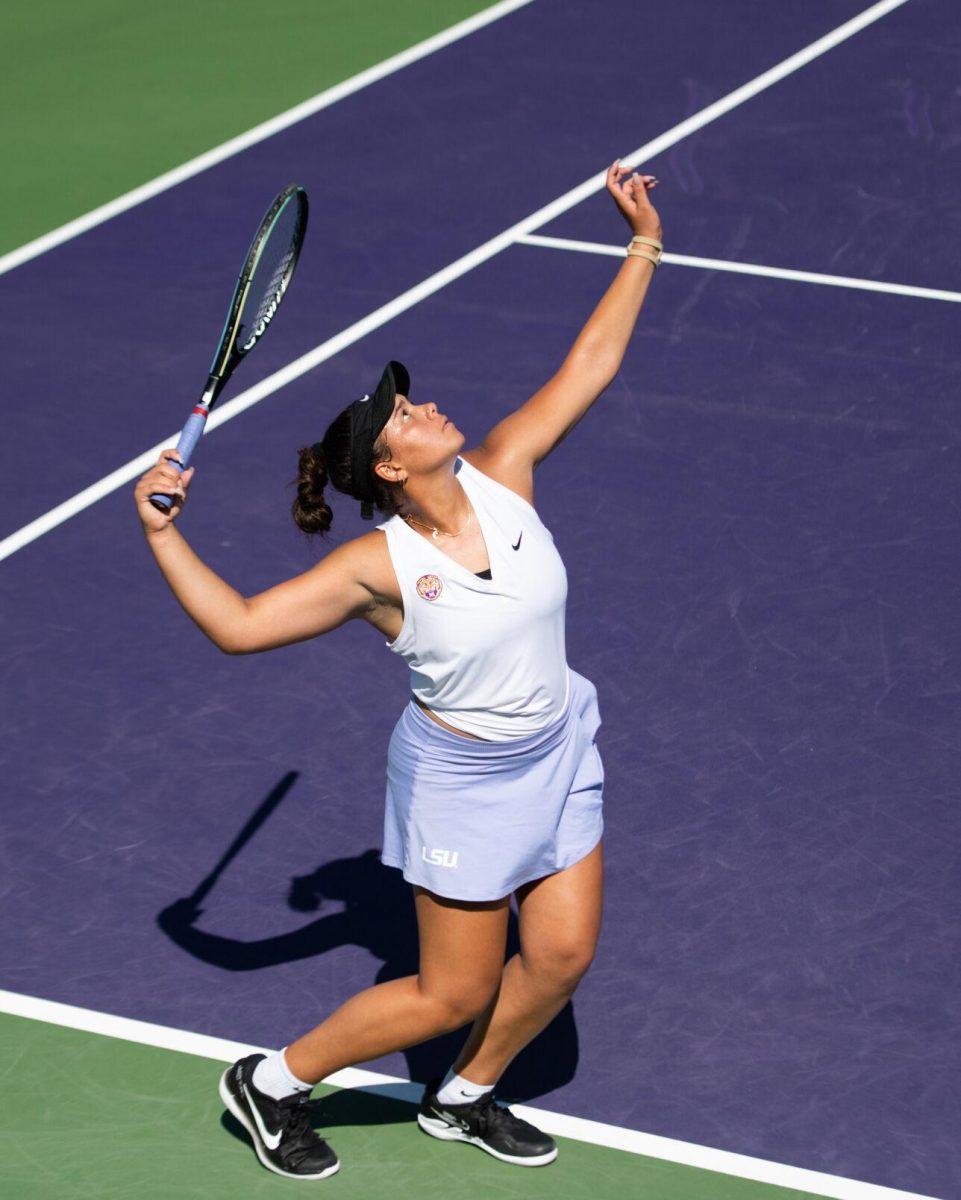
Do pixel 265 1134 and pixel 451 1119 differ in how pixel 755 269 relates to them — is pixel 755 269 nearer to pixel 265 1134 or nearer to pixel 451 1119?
pixel 451 1119

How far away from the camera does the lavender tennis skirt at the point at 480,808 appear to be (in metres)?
5.24

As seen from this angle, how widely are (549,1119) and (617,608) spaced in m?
2.83

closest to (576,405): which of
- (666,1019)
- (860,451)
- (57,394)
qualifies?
(666,1019)

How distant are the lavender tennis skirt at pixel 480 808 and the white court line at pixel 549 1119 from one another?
84 cm

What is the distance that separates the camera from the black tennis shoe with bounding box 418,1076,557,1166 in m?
5.61

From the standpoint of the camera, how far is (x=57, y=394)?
389 inches

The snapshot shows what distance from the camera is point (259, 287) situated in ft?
20.1

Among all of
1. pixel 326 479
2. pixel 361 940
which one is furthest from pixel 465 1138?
pixel 326 479

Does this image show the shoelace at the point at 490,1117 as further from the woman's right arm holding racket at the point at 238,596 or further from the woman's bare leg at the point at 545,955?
the woman's right arm holding racket at the point at 238,596

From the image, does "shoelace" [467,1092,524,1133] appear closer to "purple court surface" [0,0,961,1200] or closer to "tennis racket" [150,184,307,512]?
"purple court surface" [0,0,961,1200]

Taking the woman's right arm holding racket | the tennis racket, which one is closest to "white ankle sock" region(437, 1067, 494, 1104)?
the woman's right arm holding racket

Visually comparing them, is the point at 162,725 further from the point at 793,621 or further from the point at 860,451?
the point at 860,451

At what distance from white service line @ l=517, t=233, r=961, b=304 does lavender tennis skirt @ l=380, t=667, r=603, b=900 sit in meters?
5.87

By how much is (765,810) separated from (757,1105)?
1445 mm
